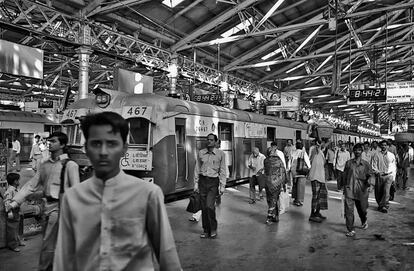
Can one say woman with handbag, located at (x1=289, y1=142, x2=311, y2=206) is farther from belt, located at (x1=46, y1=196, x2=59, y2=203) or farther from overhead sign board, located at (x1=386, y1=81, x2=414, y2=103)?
overhead sign board, located at (x1=386, y1=81, x2=414, y2=103)

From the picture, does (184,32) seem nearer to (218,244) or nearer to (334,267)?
(218,244)

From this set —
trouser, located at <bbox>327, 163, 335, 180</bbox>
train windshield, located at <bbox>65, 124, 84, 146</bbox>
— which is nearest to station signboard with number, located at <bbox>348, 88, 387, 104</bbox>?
trouser, located at <bbox>327, 163, 335, 180</bbox>

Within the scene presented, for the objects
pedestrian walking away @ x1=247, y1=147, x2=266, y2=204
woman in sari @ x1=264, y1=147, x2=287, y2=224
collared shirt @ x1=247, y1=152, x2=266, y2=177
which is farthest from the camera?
collared shirt @ x1=247, y1=152, x2=266, y2=177

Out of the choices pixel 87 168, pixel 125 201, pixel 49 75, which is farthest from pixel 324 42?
pixel 125 201

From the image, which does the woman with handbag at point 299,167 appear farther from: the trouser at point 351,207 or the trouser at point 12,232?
the trouser at point 12,232

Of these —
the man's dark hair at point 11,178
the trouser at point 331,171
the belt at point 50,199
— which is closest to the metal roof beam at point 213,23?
the trouser at point 331,171

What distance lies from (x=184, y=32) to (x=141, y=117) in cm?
910

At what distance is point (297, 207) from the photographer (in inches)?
382

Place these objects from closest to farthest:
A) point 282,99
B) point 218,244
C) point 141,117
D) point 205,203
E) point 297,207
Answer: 1. point 218,244
2. point 205,203
3. point 141,117
4. point 297,207
5. point 282,99

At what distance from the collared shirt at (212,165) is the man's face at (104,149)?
493cm

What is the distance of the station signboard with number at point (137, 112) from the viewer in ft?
28.2

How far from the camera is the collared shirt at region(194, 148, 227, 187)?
264 inches

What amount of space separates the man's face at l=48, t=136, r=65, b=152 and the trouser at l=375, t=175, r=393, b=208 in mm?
8317

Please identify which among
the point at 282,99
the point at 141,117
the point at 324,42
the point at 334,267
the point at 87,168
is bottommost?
the point at 334,267
